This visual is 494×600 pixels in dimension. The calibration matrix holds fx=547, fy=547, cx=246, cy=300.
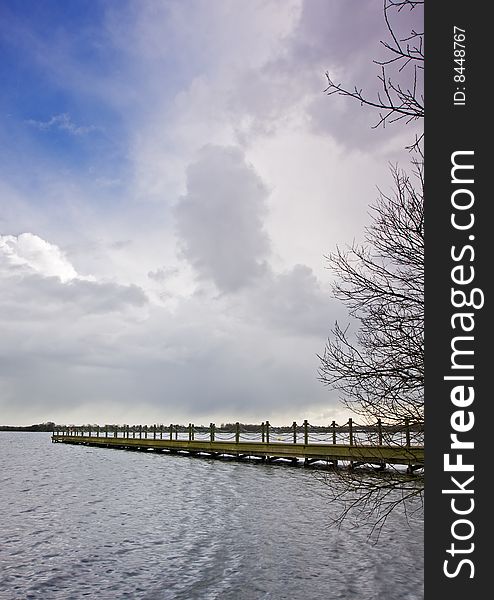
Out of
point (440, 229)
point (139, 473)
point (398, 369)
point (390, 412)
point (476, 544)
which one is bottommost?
point (139, 473)

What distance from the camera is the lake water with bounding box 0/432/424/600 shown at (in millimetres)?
9484

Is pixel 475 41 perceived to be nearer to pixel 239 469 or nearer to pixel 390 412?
pixel 390 412

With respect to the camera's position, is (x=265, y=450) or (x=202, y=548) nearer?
(x=202, y=548)

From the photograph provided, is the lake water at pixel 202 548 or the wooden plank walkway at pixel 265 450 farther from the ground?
the lake water at pixel 202 548

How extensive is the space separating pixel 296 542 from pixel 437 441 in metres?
9.72

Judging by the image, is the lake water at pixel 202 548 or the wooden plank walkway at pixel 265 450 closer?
the lake water at pixel 202 548

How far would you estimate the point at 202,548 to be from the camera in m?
12.5

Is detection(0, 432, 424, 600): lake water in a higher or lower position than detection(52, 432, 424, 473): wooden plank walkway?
higher

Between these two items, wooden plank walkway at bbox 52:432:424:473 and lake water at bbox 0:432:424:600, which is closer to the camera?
lake water at bbox 0:432:424:600

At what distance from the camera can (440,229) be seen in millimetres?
4355

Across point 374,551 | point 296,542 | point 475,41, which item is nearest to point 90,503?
point 296,542

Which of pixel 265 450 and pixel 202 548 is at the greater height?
pixel 202 548

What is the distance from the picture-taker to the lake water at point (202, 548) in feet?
31.1

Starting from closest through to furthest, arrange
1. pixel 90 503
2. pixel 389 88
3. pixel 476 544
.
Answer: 1. pixel 476 544
2. pixel 389 88
3. pixel 90 503
